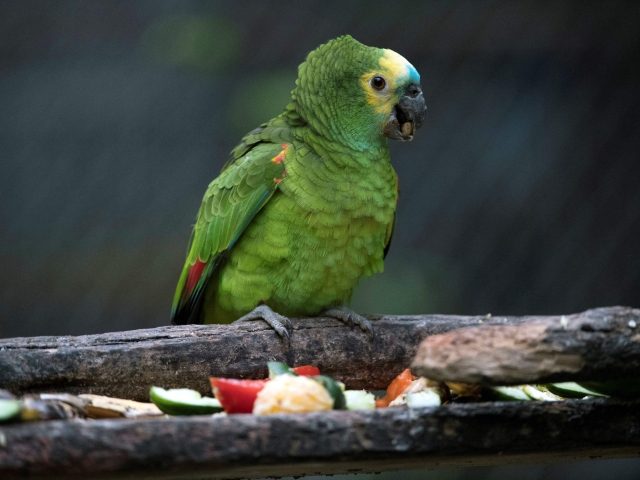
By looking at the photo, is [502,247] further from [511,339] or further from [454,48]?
[511,339]

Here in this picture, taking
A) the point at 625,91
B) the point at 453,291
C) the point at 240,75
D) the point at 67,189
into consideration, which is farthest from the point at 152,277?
the point at 625,91

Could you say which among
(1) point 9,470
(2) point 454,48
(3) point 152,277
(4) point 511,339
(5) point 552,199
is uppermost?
(2) point 454,48

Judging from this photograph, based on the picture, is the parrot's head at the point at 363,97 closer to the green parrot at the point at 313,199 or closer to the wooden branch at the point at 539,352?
the green parrot at the point at 313,199

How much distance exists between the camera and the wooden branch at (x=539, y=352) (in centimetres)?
119

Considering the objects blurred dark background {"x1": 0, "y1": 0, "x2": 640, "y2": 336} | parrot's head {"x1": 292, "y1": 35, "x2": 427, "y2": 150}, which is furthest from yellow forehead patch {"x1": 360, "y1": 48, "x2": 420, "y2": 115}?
blurred dark background {"x1": 0, "y1": 0, "x2": 640, "y2": 336}

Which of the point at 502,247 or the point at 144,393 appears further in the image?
the point at 502,247

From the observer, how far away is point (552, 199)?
134 inches

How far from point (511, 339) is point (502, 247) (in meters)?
2.22

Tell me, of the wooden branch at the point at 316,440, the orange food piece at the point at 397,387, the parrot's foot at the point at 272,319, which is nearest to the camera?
the wooden branch at the point at 316,440

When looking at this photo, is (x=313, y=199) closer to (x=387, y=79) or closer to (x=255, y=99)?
(x=387, y=79)

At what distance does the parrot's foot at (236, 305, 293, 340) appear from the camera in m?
1.89

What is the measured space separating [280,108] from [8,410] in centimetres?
245

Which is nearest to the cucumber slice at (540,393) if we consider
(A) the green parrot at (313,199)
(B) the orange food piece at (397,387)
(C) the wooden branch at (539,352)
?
(B) the orange food piece at (397,387)

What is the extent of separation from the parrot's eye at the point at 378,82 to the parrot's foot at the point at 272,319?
671 mm
